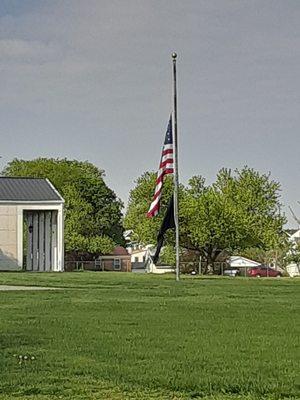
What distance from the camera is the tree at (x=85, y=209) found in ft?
275

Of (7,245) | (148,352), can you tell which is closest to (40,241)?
(7,245)

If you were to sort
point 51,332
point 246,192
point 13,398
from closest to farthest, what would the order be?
point 13,398
point 51,332
point 246,192

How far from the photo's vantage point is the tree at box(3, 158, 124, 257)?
83875mm

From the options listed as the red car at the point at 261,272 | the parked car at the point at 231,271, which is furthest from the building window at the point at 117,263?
the parked car at the point at 231,271

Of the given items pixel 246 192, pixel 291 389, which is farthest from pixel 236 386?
pixel 246 192

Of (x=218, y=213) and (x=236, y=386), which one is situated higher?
(x=218, y=213)

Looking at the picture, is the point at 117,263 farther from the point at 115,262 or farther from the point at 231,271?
the point at 231,271

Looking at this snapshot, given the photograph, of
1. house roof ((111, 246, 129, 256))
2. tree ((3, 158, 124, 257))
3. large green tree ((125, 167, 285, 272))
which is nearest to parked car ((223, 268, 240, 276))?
large green tree ((125, 167, 285, 272))

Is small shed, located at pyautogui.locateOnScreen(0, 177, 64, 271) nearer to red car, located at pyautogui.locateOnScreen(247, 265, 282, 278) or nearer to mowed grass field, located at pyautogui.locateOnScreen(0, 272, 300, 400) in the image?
red car, located at pyautogui.locateOnScreen(247, 265, 282, 278)

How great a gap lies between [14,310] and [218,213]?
4915 centimetres

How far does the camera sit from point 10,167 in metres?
99.3

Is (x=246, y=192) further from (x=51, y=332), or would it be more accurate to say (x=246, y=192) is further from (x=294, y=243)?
(x=51, y=332)

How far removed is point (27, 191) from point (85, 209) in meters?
17.4

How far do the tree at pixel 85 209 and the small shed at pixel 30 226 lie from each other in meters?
14.1
